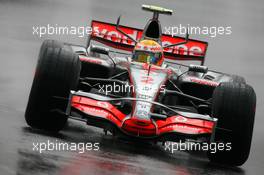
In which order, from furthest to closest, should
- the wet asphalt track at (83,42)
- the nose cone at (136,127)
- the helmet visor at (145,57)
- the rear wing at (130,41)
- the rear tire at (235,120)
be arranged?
the rear wing at (130,41)
the helmet visor at (145,57)
the rear tire at (235,120)
the nose cone at (136,127)
the wet asphalt track at (83,42)

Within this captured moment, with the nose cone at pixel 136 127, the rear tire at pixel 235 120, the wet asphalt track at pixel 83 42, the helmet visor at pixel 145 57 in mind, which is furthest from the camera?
the helmet visor at pixel 145 57

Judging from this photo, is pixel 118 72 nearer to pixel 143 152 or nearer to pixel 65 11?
pixel 143 152

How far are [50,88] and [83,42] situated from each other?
1577cm

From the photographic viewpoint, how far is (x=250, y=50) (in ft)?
102

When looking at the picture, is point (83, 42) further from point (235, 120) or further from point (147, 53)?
point (235, 120)

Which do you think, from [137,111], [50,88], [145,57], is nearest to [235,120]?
[137,111]

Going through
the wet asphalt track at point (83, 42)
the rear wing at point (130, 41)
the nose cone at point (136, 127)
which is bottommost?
the wet asphalt track at point (83, 42)

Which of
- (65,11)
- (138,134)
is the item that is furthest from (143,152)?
(65,11)

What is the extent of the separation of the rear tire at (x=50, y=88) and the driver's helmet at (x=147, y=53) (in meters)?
3.08

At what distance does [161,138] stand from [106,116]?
84 centimetres

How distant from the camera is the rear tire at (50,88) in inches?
458

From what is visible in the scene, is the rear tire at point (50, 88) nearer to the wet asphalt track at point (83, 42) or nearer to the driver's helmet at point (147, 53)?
the wet asphalt track at point (83, 42)

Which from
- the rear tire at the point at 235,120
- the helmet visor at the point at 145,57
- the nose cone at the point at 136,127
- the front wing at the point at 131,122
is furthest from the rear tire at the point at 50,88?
the helmet visor at the point at 145,57

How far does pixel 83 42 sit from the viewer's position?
2731cm
